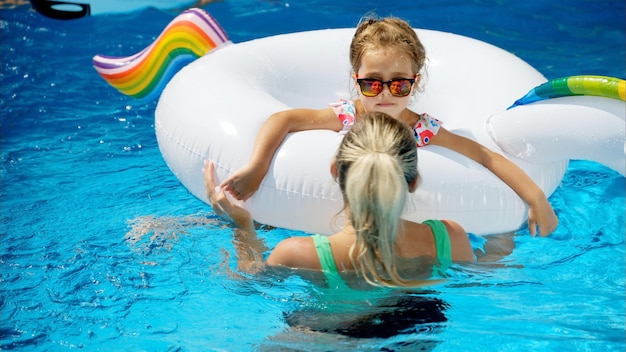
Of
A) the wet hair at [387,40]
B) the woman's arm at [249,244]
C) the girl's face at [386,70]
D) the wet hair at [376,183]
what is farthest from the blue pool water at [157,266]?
the wet hair at [387,40]

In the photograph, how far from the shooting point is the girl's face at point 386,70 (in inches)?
99.3

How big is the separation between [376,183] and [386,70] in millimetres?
773

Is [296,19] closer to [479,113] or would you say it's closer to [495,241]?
[479,113]

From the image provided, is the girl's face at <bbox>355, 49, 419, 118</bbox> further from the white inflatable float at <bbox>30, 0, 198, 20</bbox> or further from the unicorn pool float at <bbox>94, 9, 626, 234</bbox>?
the white inflatable float at <bbox>30, 0, 198, 20</bbox>

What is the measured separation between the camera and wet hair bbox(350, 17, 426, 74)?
8.32 feet

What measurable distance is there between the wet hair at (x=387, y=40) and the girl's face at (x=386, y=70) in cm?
2

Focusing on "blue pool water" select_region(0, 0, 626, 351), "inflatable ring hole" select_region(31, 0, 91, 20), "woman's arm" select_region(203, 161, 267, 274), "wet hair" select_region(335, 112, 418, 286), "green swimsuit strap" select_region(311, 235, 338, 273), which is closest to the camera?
"wet hair" select_region(335, 112, 418, 286)

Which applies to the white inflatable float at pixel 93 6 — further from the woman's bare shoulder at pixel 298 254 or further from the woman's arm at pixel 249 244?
the woman's bare shoulder at pixel 298 254

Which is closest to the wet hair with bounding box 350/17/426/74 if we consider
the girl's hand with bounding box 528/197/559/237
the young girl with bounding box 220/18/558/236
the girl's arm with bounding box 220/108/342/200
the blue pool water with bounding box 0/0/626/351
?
the young girl with bounding box 220/18/558/236

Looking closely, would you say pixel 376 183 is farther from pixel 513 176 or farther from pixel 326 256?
pixel 513 176

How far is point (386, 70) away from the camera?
253 cm

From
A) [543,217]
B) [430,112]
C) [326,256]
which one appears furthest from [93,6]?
[326,256]

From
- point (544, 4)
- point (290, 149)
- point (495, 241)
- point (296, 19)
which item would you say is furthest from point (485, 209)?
point (544, 4)

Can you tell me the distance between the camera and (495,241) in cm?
265
